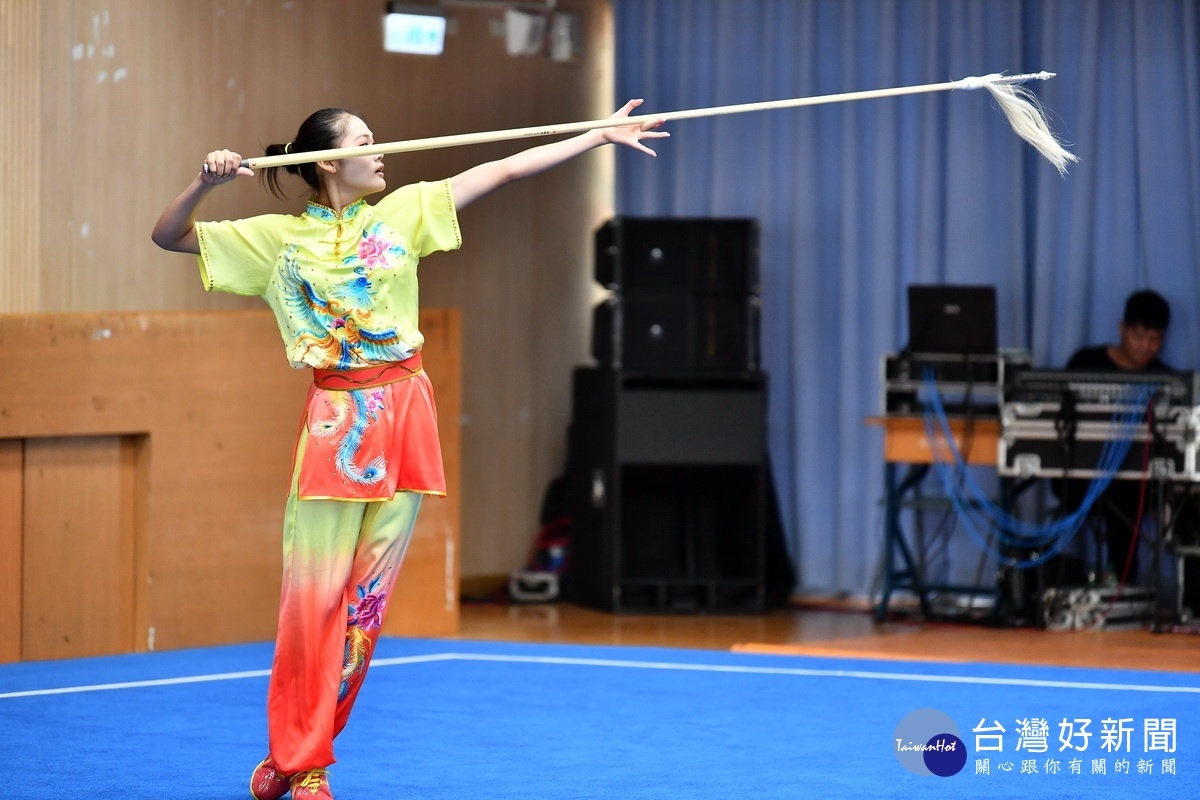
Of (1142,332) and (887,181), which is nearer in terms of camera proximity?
(1142,332)

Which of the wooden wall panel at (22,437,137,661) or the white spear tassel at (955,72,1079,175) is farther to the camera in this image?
the wooden wall panel at (22,437,137,661)

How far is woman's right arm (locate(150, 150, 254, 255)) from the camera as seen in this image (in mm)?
3090

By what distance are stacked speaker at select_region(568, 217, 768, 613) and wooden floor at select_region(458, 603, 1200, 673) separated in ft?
0.67

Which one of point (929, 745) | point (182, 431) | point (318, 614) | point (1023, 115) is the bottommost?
point (929, 745)

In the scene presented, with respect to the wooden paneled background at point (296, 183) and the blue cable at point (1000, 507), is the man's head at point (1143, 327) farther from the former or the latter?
the wooden paneled background at point (296, 183)

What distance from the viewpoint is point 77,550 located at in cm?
536

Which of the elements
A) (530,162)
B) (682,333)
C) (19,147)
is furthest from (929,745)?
(19,147)

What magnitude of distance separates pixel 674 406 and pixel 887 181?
1391mm

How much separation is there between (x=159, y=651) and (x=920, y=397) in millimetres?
3043

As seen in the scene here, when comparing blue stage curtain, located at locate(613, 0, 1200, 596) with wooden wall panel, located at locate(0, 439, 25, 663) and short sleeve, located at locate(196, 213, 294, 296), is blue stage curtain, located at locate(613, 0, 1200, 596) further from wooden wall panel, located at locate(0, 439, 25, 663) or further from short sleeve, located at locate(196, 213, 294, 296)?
short sleeve, located at locate(196, 213, 294, 296)

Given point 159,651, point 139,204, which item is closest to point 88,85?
point 139,204

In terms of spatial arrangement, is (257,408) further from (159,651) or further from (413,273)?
(413,273)

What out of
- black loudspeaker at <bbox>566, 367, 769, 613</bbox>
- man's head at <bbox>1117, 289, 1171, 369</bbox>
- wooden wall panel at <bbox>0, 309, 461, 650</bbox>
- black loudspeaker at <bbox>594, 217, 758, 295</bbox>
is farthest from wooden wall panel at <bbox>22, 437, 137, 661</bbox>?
man's head at <bbox>1117, 289, 1171, 369</bbox>

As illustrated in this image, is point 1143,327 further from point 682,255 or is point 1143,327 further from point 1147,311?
point 682,255
